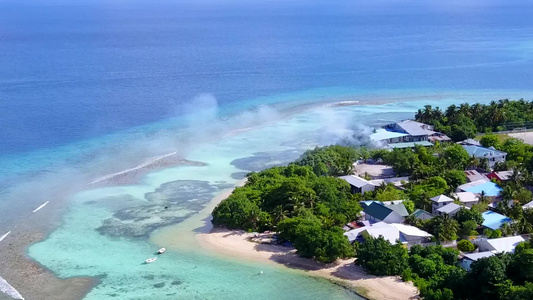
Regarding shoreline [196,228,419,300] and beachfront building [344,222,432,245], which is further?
beachfront building [344,222,432,245]

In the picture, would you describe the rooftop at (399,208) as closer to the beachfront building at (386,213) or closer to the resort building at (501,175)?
the beachfront building at (386,213)

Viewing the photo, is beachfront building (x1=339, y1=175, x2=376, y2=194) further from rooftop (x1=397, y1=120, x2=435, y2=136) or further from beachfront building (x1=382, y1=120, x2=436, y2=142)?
rooftop (x1=397, y1=120, x2=435, y2=136)

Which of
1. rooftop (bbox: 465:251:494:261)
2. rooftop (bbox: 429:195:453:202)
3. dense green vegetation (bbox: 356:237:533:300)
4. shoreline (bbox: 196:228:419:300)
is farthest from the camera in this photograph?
rooftop (bbox: 429:195:453:202)

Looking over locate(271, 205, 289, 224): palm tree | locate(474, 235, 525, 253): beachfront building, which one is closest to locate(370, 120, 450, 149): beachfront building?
locate(271, 205, 289, 224): palm tree

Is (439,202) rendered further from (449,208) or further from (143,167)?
(143,167)

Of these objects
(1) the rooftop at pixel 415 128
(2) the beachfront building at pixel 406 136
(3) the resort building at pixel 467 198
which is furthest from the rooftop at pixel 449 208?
(1) the rooftop at pixel 415 128

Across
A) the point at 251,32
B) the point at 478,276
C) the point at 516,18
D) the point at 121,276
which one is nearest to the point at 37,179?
the point at 121,276

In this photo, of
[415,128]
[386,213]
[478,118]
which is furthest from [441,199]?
[478,118]
